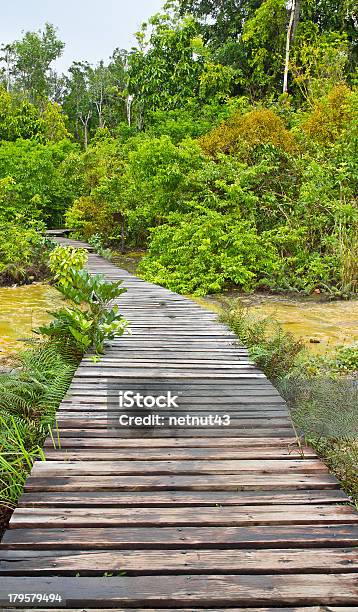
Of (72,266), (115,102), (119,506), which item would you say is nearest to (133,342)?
(72,266)

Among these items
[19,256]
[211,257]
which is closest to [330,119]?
[211,257]

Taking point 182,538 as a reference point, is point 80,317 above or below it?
above

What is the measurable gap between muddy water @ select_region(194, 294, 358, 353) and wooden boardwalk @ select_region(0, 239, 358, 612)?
306 cm

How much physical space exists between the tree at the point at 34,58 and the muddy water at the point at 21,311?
29066mm

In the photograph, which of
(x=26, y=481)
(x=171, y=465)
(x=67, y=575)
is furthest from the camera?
(x=171, y=465)

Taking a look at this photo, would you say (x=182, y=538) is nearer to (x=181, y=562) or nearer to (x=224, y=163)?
(x=181, y=562)

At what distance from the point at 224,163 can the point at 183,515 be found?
9675 millimetres

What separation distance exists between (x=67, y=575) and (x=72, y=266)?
11.2 ft

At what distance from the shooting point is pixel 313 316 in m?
7.68

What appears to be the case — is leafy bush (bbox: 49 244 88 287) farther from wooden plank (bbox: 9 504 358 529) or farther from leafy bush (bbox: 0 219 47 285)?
leafy bush (bbox: 0 219 47 285)

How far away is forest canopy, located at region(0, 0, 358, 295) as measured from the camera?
964 centimetres

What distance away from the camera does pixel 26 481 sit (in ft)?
7.68

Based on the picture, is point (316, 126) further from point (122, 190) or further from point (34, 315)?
point (34, 315)
